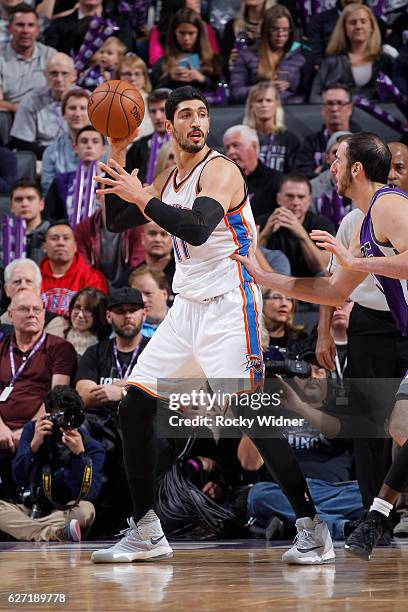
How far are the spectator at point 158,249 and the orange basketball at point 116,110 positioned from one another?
285cm

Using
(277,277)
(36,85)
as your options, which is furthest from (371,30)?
(277,277)

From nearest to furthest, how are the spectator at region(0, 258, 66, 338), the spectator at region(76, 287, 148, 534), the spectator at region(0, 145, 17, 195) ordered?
1. the spectator at region(76, 287, 148, 534)
2. the spectator at region(0, 258, 66, 338)
3. the spectator at region(0, 145, 17, 195)

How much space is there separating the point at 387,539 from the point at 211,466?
4.35ft

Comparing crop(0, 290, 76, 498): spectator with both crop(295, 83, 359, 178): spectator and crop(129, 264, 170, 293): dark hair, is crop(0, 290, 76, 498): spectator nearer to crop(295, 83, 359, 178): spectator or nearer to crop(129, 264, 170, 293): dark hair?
crop(129, 264, 170, 293): dark hair

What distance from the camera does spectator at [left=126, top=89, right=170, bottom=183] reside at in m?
9.06

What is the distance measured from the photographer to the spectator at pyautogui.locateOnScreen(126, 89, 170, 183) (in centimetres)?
312

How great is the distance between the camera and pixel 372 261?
14.3 feet

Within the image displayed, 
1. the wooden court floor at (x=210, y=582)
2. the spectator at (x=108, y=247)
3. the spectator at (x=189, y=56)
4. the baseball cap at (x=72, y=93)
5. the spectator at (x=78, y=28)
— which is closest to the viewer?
the wooden court floor at (x=210, y=582)

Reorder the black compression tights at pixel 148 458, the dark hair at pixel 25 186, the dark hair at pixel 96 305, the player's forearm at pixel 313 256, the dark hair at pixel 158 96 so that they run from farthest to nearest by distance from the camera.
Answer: the dark hair at pixel 158 96 < the dark hair at pixel 25 186 < the player's forearm at pixel 313 256 < the dark hair at pixel 96 305 < the black compression tights at pixel 148 458

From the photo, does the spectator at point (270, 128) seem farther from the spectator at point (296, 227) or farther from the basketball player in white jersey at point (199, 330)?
the basketball player in white jersey at point (199, 330)

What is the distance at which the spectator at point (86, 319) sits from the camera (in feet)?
24.3

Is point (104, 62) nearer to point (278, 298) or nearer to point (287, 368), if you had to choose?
point (278, 298)

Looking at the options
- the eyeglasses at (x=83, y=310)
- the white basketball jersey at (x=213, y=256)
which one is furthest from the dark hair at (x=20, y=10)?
the white basketball jersey at (x=213, y=256)

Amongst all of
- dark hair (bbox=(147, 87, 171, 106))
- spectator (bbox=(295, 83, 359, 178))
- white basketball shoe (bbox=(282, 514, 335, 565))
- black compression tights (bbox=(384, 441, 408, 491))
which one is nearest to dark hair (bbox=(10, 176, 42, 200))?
dark hair (bbox=(147, 87, 171, 106))
